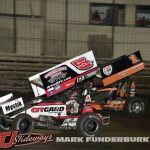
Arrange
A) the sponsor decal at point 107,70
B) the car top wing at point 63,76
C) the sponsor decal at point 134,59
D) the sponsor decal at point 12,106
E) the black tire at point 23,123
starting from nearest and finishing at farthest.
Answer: the black tire at point 23,123
the sponsor decal at point 12,106
the car top wing at point 63,76
the sponsor decal at point 107,70
the sponsor decal at point 134,59

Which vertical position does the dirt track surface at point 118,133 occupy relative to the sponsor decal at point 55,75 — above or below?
below

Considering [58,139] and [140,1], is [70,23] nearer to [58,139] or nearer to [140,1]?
[140,1]

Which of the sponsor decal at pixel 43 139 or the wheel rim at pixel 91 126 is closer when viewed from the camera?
the sponsor decal at pixel 43 139

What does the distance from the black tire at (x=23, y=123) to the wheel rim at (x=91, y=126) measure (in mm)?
1099

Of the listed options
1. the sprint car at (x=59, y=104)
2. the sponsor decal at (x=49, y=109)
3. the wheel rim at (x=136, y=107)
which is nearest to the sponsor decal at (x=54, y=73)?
the sprint car at (x=59, y=104)

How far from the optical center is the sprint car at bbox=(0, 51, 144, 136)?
938 cm

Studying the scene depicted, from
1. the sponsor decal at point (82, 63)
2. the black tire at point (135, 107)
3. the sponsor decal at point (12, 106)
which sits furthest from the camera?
the black tire at point (135, 107)

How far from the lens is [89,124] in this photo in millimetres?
9445

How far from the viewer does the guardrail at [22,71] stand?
14.3 metres

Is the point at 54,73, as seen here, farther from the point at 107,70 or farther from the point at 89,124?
the point at 107,70

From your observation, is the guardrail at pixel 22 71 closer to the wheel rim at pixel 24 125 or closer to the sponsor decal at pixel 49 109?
the sponsor decal at pixel 49 109

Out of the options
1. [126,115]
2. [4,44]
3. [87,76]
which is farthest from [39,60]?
[87,76]

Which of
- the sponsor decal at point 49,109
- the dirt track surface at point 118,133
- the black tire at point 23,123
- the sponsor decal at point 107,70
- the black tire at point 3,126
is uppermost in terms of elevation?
the sponsor decal at point 107,70

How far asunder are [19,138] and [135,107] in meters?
4.16
